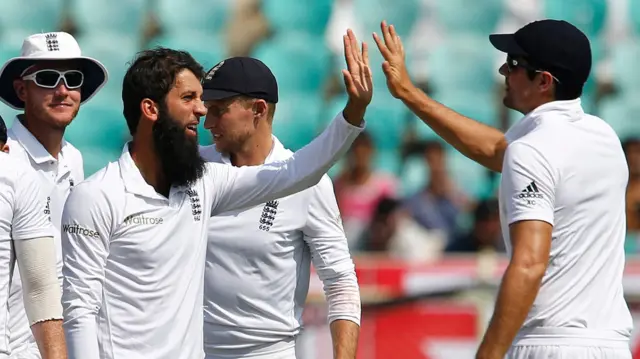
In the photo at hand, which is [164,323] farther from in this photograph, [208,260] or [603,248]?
[603,248]

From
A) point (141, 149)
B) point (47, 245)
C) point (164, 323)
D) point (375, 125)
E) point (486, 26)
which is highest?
point (486, 26)

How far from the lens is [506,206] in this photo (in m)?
4.13

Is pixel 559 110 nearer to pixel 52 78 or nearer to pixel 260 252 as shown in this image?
pixel 260 252

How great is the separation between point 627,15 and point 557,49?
7.12 meters

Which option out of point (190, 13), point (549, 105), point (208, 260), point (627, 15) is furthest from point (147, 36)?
point (549, 105)

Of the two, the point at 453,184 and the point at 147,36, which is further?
the point at 147,36

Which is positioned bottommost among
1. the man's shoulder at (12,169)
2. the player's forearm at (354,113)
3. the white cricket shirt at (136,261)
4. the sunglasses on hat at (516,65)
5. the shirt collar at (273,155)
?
the white cricket shirt at (136,261)

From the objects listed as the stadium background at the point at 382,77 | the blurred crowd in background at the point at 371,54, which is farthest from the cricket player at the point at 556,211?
the blurred crowd in background at the point at 371,54

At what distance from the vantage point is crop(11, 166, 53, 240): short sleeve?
426 centimetres

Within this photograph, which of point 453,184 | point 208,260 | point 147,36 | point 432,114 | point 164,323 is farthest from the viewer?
point 147,36

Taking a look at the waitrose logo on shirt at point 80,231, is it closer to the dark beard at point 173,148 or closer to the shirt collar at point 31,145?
the dark beard at point 173,148

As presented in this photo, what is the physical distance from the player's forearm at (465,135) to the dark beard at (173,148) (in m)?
0.82

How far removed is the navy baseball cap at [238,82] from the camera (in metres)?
5.07

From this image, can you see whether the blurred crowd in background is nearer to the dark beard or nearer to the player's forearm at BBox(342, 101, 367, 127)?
the dark beard
